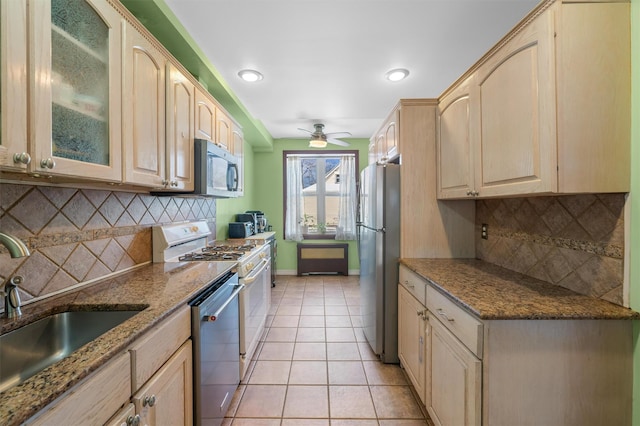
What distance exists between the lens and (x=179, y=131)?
174 centimetres

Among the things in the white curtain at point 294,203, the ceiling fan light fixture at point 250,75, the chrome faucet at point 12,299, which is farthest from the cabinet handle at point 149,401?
the white curtain at point 294,203

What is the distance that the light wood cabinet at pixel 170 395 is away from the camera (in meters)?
0.93

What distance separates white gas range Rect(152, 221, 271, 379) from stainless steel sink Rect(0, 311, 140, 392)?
34.2 inches

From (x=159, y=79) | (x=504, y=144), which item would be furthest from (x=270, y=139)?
(x=504, y=144)

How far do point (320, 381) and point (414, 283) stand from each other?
1030 mm

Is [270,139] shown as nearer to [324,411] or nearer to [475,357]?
[324,411]

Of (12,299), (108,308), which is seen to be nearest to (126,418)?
(108,308)

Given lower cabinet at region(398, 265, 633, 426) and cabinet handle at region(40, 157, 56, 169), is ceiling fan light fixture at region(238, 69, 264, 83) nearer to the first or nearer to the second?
cabinet handle at region(40, 157, 56, 169)

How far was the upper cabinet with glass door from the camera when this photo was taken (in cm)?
88

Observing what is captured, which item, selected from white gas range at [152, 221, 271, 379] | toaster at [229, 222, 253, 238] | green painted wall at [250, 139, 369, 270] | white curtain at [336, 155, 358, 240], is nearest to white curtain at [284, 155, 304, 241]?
green painted wall at [250, 139, 369, 270]

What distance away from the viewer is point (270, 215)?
16.6 ft

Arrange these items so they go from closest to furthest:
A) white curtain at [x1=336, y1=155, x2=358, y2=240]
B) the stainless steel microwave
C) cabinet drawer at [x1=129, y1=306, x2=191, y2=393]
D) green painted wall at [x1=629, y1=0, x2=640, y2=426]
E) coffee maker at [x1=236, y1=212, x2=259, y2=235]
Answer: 1. cabinet drawer at [x1=129, y1=306, x2=191, y2=393]
2. green painted wall at [x1=629, y1=0, x2=640, y2=426]
3. the stainless steel microwave
4. coffee maker at [x1=236, y1=212, x2=259, y2=235]
5. white curtain at [x1=336, y1=155, x2=358, y2=240]

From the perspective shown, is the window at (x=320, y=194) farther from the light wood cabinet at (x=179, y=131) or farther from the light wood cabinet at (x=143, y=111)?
the light wood cabinet at (x=143, y=111)

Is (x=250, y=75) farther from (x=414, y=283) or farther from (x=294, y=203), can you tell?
(x=294, y=203)
